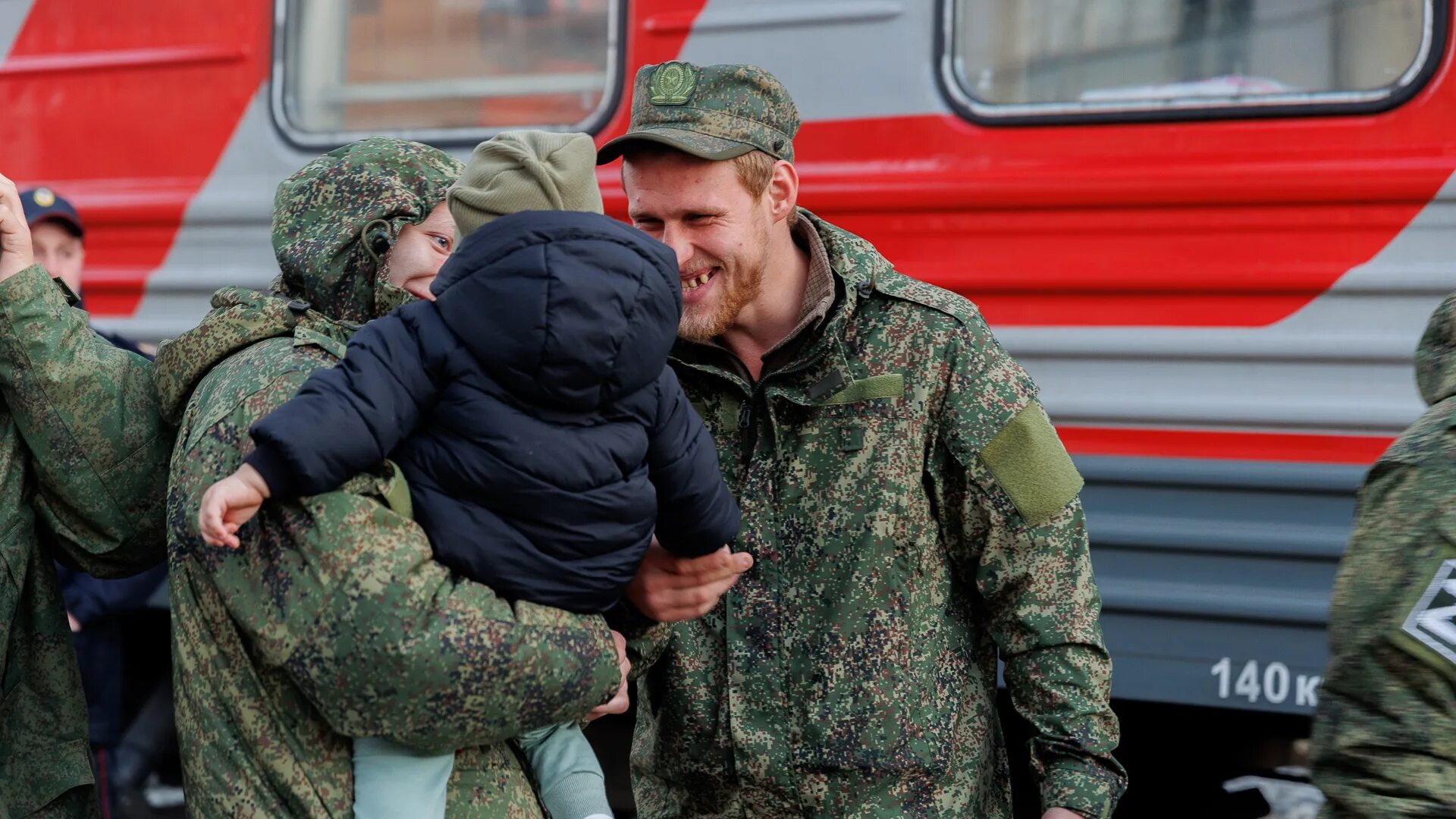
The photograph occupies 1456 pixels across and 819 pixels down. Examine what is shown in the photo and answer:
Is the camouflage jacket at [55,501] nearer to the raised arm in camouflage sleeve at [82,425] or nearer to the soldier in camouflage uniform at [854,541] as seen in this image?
the raised arm in camouflage sleeve at [82,425]

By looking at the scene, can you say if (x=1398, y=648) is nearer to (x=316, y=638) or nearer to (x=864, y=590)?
(x=864, y=590)

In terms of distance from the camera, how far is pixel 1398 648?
5.23 feet

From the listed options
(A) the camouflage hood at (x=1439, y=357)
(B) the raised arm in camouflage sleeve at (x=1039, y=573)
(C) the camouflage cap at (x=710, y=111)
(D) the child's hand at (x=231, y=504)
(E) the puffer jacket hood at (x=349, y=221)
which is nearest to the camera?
(D) the child's hand at (x=231, y=504)

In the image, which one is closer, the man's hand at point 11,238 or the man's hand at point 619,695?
the man's hand at point 619,695

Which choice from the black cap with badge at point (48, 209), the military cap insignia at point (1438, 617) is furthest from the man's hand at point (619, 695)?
the black cap with badge at point (48, 209)

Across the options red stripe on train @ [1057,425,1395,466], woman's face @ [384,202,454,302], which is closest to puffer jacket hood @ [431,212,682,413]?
woman's face @ [384,202,454,302]

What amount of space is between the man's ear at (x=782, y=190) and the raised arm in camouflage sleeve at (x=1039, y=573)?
1.27 ft

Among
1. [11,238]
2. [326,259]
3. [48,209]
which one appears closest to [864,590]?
[326,259]

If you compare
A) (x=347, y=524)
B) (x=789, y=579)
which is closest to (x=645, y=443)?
(x=347, y=524)

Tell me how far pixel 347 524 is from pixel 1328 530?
1.92m

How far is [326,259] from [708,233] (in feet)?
2.07

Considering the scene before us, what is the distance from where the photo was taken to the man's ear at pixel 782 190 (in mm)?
2338

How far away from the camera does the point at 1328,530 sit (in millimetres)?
2736

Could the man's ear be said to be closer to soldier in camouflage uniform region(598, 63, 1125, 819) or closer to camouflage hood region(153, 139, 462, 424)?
soldier in camouflage uniform region(598, 63, 1125, 819)
